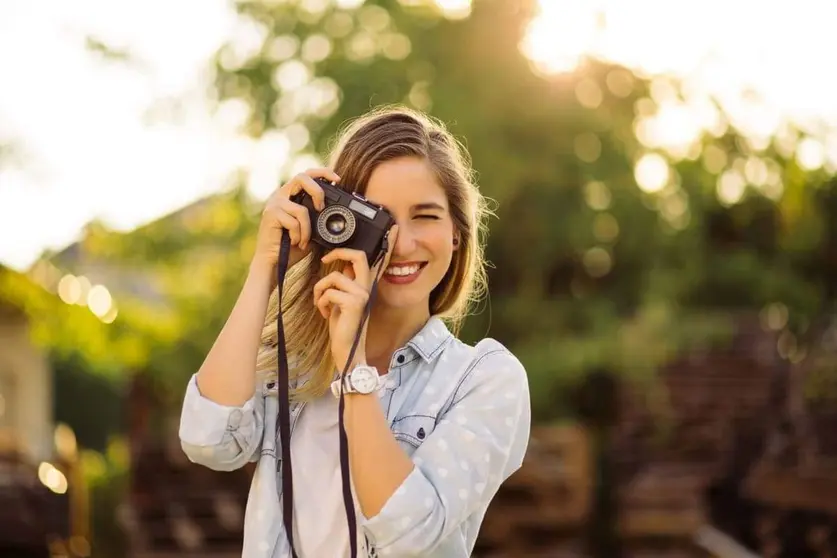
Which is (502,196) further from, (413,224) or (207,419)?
(207,419)

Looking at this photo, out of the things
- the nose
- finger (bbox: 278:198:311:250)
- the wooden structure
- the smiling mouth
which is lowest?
the smiling mouth

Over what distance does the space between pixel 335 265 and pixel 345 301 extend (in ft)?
0.51

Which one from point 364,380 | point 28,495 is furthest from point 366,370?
point 28,495

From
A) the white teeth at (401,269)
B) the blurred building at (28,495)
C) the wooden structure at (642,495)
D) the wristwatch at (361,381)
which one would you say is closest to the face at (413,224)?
the white teeth at (401,269)

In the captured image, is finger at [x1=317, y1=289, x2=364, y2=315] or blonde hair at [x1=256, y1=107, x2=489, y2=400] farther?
blonde hair at [x1=256, y1=107, x2=489, y2=400]

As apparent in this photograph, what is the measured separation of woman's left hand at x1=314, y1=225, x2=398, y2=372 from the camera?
5.57 ft

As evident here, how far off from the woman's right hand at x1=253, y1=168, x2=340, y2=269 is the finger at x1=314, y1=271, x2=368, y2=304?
0.13 meters

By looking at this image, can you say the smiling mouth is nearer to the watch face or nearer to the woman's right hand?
the woman's right hand

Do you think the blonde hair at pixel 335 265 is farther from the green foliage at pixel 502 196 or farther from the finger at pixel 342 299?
the green foliage at pixel 502 196

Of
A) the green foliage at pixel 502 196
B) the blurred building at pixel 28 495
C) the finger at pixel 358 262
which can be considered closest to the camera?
the finger at pixel 358 262

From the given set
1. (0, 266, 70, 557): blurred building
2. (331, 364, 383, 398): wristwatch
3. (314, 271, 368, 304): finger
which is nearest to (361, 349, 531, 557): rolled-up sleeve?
(331, 364, 383, 398): wristwatch

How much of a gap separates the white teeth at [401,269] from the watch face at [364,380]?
240 mm

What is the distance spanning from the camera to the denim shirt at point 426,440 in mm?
1647

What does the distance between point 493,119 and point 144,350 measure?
319 centimetres
